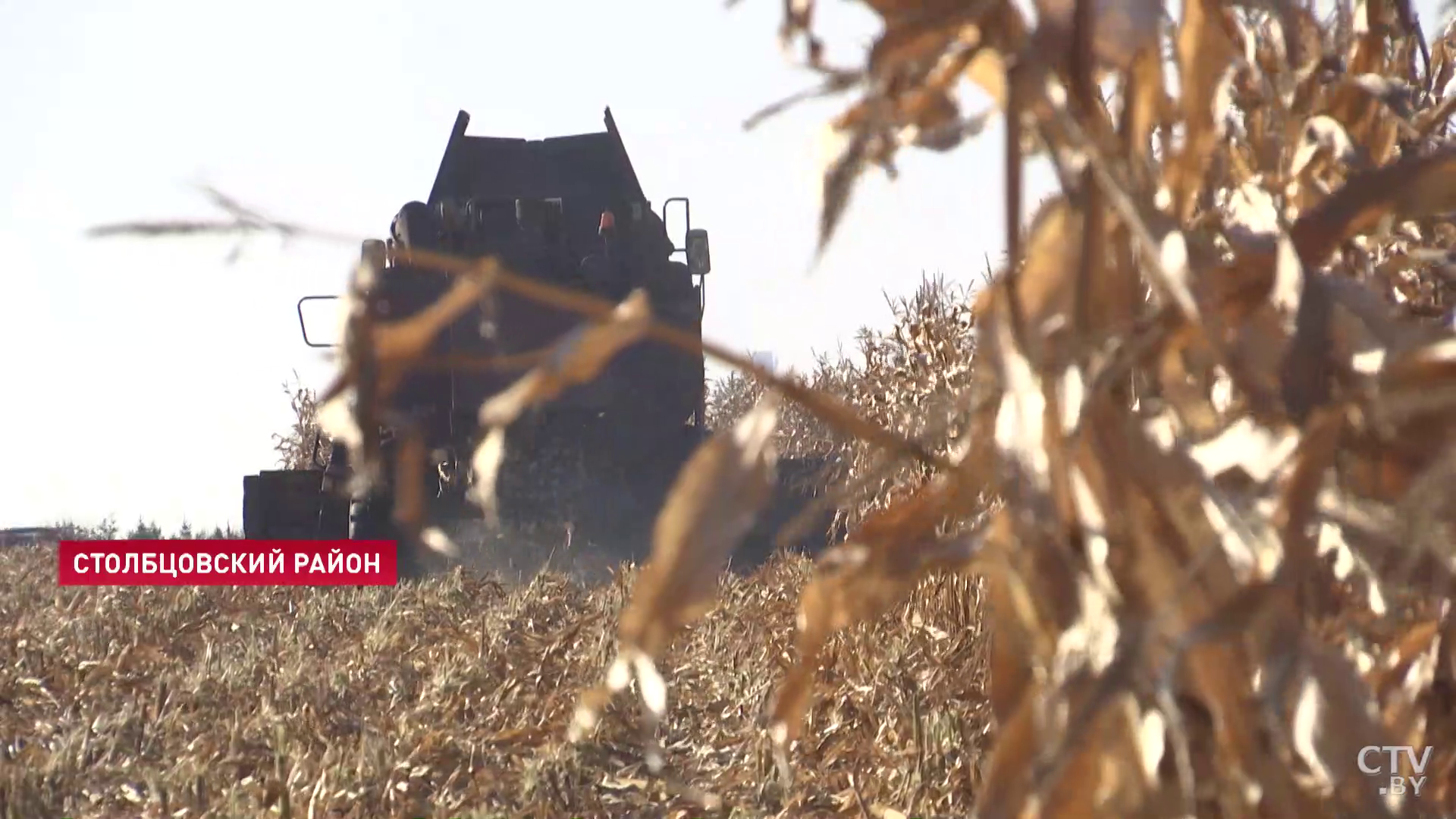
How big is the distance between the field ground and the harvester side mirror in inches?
182

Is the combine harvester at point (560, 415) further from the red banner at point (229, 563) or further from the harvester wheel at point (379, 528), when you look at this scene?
the red banner at point (229, 563)

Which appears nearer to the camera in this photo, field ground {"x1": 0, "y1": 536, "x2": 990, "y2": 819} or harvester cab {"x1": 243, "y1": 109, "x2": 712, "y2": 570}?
field ground {"x1": 0, "y1": 536, "x2": 990, "y2": 819}

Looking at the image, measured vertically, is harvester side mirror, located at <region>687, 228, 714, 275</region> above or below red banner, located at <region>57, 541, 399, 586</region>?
above

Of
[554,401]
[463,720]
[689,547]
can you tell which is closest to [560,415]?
[554,401]

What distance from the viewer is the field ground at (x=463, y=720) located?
2.87m

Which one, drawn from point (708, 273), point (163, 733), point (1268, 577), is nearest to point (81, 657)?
point (163, 733)

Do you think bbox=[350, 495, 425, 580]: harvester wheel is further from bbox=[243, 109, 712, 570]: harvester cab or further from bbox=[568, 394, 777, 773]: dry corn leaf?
bbox=[568, 394, 777, 773]: dry corn leaf

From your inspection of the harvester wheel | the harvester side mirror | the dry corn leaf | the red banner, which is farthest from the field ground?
the harvester side mirror

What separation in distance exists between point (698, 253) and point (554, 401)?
5.61 ft

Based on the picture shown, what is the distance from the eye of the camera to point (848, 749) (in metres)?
3.09

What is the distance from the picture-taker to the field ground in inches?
113

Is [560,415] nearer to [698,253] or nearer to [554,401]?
[554,401]

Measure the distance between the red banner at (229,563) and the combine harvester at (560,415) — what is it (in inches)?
9.8

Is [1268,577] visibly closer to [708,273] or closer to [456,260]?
[456,260]
